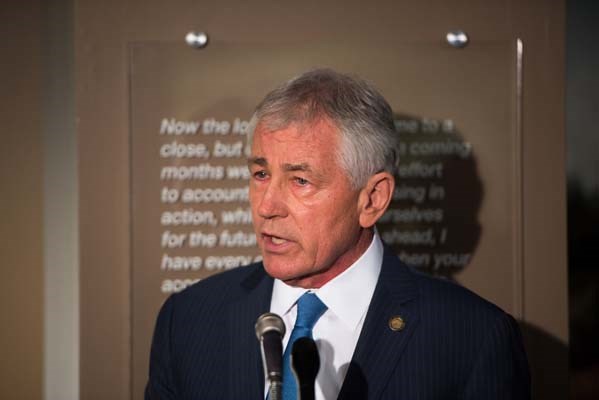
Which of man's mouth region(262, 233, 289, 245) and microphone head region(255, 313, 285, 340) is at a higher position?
man's mouth region(262, 233, 289, 245)

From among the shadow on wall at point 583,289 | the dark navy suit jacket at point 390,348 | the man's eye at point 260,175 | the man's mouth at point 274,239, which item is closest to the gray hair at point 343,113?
the man's eye at point 260,175

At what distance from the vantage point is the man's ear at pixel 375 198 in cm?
180

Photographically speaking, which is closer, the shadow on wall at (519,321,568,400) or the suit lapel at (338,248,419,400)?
the suit lapel at (338,248,419,400)

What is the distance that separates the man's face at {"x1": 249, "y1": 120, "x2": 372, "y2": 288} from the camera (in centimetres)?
170

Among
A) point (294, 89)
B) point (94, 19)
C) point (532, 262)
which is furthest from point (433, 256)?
point (94, 19)

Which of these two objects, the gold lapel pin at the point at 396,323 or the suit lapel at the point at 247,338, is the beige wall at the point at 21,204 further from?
the gold lapel pin at the point at 396,323

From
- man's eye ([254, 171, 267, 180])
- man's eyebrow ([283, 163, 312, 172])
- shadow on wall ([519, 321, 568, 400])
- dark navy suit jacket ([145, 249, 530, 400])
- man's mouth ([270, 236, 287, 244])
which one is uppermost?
man's eyebrow ([283, 163, 312, 172])

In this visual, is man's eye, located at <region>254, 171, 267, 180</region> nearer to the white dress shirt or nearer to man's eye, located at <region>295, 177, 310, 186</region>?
man's eye, located at <region>295, 177, 310, 186</region>

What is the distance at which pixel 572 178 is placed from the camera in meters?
2.64

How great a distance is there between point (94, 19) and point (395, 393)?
1.60 m

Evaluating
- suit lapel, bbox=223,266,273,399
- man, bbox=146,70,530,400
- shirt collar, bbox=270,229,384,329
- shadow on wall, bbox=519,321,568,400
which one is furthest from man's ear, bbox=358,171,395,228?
shadow on wall, bbox=519,321,568,400

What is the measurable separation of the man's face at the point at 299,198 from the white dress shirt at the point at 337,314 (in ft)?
0.33

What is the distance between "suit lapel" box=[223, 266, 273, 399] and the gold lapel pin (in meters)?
0.35

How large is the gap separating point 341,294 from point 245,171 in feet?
2.47
